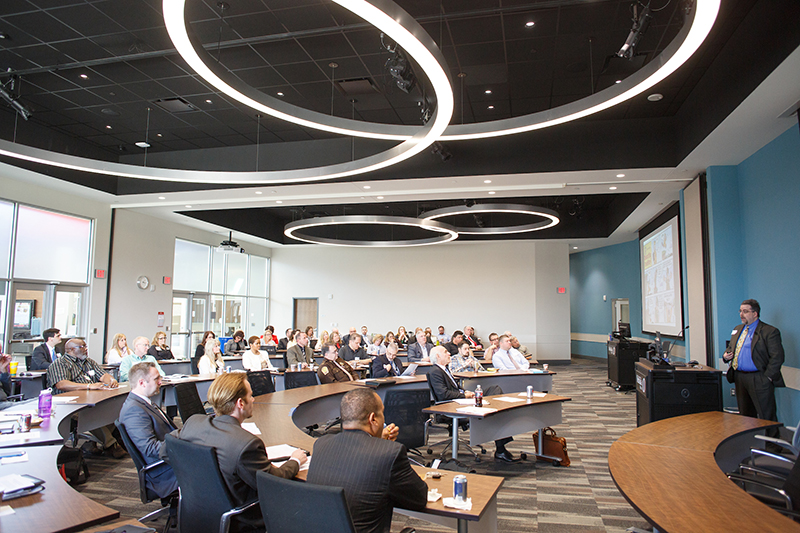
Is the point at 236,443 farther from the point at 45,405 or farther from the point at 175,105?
the point at 175,105

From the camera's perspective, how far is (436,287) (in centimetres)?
1659

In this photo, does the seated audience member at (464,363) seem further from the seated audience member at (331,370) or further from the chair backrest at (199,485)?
the chair backrest at (199,485)

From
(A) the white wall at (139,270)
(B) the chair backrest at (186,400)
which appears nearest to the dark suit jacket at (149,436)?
(B) the chair backrest at (186,400)

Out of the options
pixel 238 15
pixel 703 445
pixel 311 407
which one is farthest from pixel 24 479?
pixel 238 15

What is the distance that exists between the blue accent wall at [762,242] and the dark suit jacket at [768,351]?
71 centimetres

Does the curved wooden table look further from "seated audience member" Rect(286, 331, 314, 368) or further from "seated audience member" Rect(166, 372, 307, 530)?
"seated audience member" Rect(286, 331, 314, 368)

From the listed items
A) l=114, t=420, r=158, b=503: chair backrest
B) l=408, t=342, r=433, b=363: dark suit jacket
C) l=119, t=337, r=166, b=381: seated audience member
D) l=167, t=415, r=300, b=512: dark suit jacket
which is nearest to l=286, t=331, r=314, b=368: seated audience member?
l=408, t=342, r=433, b=363: dark suit jacket

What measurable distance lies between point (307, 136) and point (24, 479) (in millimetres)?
7317

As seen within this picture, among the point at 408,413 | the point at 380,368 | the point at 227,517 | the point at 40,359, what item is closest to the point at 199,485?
the point at 227,517

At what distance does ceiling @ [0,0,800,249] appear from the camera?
5.27 metres

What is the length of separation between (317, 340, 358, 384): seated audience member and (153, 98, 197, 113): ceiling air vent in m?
4.36

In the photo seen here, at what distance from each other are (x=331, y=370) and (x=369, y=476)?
511cm

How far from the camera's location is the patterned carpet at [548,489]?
389 centimetres

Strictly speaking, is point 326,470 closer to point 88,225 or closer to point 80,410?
point 80,410
